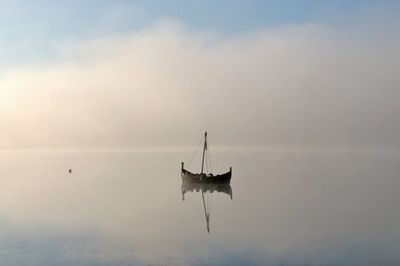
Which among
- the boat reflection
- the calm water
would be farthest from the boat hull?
the calm water

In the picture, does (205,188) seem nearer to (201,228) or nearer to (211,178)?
(211,178)

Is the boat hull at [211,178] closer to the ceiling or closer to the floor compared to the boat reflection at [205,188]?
closer to the ceiling

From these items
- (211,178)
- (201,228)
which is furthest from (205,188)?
(201,228)

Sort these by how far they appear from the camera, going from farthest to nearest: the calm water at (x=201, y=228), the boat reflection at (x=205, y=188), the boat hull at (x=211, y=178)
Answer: the boat hull at (x=211, y=178), the boat reflection at (x=205, y=188), the calm water at (x=201, y=228)

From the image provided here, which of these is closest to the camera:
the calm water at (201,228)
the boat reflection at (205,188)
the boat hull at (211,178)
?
the calm water at (201,228)

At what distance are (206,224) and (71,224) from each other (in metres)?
11.0

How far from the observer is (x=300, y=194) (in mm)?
64438

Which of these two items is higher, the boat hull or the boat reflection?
the boat hull

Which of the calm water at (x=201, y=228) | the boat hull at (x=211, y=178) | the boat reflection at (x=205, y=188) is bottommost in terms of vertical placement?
the calm water at (x=201, y=228)

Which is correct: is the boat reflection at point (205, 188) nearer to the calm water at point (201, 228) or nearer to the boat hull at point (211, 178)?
the boat hull at point (211, 178)

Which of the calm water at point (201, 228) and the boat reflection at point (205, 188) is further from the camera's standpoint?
the boat reflection at point (205, 188)

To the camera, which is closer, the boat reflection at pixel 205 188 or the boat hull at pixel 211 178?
the boat reflection at pixel 205 188

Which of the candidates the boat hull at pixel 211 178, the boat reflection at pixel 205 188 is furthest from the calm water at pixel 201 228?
the boat hull at pixel 211 178

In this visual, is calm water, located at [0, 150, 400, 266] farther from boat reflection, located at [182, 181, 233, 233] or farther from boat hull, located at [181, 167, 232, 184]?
boat hull, located at [181, 167, 232, 184]
